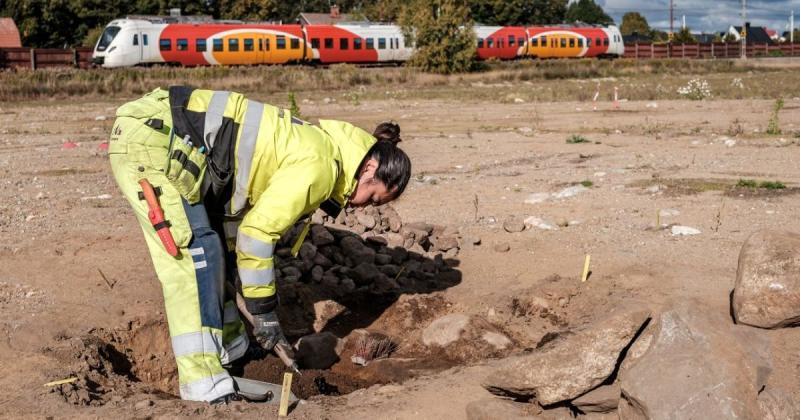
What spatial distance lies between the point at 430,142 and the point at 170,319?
10264 millimetres

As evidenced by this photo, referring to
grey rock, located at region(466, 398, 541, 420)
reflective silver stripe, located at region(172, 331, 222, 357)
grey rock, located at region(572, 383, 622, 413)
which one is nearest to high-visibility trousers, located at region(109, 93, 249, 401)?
reflective silver stripe, located at region(172, 331, 222, 357)

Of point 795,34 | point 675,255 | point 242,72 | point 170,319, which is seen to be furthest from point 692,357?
point 795,34

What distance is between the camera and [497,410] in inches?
161

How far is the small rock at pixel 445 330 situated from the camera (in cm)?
570

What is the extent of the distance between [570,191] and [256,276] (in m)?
5.66

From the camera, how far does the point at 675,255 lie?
22.6 feet

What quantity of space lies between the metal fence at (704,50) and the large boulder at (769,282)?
6057 cm

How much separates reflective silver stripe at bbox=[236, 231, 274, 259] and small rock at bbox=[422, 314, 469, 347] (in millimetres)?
1815

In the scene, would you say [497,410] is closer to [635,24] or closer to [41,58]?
[41,58]

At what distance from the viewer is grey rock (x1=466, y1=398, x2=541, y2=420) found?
404cm

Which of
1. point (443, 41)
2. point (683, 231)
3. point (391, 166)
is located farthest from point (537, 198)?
point (443, 41)

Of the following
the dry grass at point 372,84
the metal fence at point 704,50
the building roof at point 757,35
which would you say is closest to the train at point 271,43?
the dry grass at point 372,84

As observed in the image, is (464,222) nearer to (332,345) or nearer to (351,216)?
(351,216)

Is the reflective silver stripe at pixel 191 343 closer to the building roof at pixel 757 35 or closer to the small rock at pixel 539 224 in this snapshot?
the small rock at pixel 539 224
